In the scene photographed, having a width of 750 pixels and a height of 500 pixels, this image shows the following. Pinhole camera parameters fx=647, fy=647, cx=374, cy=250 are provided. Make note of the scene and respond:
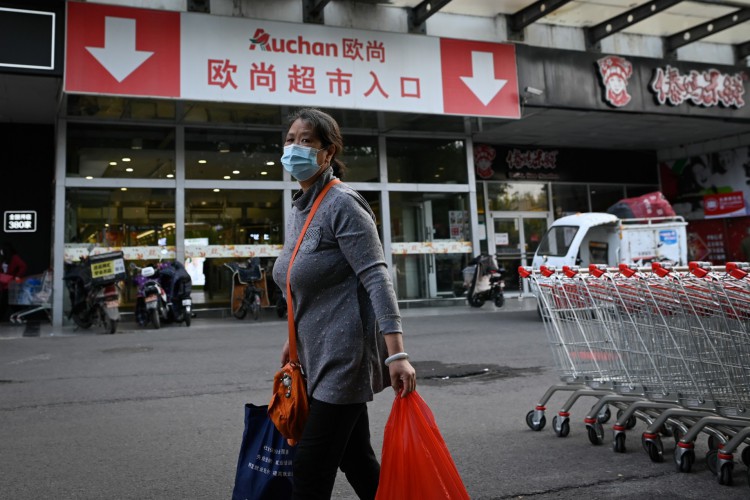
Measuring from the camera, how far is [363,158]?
16812mm

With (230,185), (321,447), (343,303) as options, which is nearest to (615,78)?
(230,185)

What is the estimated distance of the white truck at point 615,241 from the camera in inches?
532

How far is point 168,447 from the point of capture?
4.50 meters

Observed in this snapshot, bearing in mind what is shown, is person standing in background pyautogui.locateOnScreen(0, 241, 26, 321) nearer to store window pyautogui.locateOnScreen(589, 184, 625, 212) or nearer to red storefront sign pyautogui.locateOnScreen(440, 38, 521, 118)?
red storefront sign pyautogui.locateOnScreen(440, 38, 521, 118)

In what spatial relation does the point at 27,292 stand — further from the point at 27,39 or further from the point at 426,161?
the point at 426,161

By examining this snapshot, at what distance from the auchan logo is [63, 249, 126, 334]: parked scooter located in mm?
5018

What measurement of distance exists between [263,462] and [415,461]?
607 mm

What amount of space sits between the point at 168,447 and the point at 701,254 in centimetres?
2280

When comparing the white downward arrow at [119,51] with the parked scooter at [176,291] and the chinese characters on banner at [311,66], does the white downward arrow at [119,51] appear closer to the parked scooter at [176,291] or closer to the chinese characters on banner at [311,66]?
the chinese characters on banner at [311,66]

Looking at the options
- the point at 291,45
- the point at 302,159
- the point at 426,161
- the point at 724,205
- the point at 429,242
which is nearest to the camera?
the point at 302,159

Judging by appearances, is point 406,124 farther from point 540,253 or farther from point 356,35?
point 540,253

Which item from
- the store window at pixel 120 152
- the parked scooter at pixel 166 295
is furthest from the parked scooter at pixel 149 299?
the store window at pixel 120 152

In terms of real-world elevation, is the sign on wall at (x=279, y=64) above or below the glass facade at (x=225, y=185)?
above

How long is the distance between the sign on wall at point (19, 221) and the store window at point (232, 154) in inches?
156
